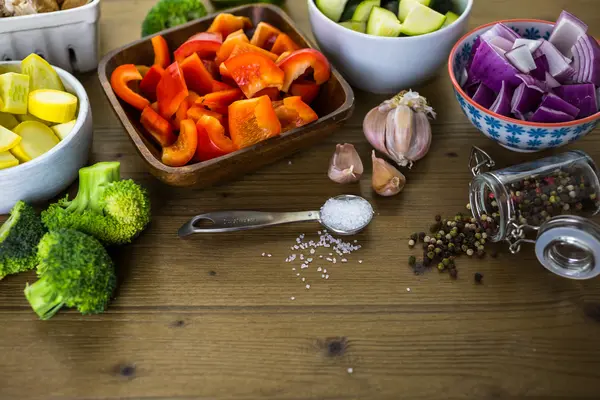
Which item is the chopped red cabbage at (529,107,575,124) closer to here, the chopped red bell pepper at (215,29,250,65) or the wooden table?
the wooden table

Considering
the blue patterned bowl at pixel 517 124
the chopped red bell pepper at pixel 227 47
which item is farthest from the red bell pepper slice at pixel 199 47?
the blue patterned bowl at pixel 517 124

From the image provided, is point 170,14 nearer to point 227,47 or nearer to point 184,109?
point 227,47

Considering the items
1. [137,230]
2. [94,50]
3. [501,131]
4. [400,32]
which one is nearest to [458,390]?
[501,131]

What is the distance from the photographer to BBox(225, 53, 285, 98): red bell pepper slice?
4.82ft

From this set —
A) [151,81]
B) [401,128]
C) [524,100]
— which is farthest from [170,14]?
[524,100]

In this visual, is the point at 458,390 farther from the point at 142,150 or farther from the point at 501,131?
the point at 142,150

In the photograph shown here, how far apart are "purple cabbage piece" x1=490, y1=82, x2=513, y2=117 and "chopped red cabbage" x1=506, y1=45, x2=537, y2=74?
0.05 m

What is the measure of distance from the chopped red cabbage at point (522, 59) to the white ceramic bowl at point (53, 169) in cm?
101

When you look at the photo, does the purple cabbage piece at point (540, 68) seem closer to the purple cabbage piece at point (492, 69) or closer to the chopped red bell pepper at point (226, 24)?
the purple cabbage piece at point (492, 69)

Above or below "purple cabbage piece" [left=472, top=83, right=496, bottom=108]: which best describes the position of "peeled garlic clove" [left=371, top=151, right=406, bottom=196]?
below

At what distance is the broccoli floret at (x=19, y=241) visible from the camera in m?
1.29

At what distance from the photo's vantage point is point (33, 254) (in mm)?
1321

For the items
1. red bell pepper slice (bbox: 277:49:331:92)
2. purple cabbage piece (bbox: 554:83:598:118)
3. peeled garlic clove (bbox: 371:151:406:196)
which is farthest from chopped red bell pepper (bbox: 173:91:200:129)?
purple cabbage piece (bbox: 554:83:598:118)

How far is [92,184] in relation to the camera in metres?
1.37
